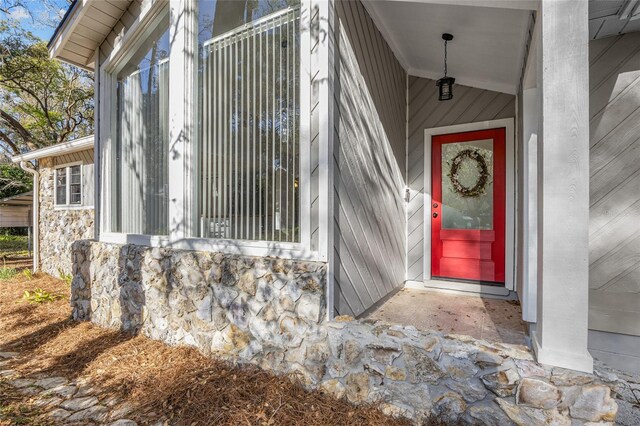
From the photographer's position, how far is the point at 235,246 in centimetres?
269

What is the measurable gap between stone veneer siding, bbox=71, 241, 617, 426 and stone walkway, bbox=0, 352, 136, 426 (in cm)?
70

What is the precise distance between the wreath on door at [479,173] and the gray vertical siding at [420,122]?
1.10 ft

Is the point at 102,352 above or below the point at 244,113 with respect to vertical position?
below

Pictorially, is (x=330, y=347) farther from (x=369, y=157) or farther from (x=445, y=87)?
(x=445, y=87)

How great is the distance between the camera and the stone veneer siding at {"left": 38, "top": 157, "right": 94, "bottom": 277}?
6.60 metres

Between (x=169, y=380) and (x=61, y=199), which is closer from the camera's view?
(x=169, y=380)

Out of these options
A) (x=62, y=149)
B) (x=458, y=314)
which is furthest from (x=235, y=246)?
(x=62, y=149)

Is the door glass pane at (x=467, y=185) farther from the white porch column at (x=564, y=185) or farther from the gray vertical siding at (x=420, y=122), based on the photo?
the white porch column at (x=564, y=185)

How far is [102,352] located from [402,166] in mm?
3681

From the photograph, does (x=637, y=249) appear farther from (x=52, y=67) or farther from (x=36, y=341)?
(x=52, y=67)

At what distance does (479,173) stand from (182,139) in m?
3.08

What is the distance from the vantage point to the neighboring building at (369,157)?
5.32 feet

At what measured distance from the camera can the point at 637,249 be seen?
218cm

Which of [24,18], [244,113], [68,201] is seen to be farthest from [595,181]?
[24,18]
